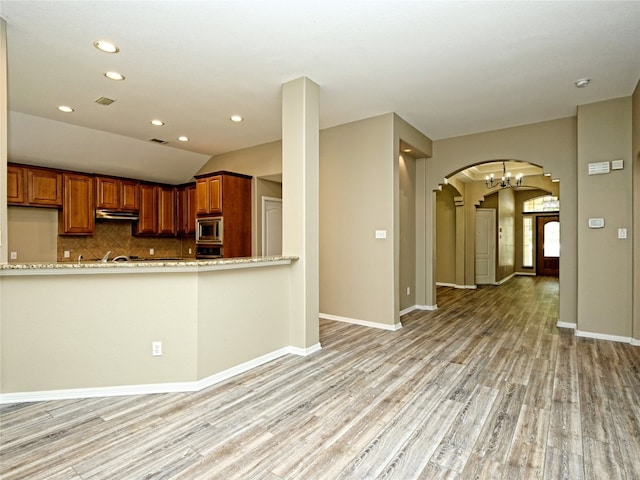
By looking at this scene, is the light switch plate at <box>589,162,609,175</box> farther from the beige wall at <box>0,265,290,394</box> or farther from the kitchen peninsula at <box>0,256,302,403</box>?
the beige wall at <box>0,265,290,394</box>

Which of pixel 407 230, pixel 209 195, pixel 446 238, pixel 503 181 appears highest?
pixel 503 181

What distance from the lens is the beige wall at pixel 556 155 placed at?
15.8ft

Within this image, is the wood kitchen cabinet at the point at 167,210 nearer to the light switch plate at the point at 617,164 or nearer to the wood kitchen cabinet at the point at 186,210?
the wood kitchen cabinet at the point at 186,210

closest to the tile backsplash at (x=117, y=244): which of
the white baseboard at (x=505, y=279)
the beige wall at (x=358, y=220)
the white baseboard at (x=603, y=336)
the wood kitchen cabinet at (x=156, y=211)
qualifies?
the wood kitchen cabinet at (x=156, y=211)

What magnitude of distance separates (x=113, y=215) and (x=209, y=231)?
6.64ft

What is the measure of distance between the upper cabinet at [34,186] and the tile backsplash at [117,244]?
2.33 ft

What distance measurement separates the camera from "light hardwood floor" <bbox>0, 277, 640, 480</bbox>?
6.18 feet

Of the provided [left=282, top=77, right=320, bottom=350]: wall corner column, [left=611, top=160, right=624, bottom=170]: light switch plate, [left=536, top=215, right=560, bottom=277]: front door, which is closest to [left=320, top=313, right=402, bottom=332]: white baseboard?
[left=282, top=77, right=320, bottom=350]: wall corner column

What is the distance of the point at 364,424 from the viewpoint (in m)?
2.33

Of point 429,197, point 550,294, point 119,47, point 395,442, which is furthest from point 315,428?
point 550,294

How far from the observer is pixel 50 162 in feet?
19.2

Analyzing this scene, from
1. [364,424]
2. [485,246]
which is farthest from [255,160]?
[485,246]

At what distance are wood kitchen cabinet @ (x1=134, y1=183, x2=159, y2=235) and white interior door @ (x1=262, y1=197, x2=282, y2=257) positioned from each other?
8.00ft

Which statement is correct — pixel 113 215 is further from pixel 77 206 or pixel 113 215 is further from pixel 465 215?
pixel 465 215
